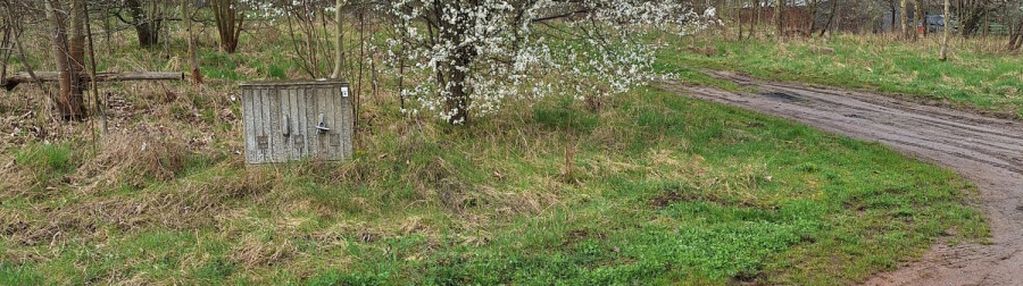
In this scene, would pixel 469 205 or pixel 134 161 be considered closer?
pixel 469 205

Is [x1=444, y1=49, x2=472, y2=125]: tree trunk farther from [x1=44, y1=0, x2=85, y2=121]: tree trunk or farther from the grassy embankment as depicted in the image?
[x1=44, y1=0, x2=85, y2=121]: tree trunk

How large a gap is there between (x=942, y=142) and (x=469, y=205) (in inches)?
262

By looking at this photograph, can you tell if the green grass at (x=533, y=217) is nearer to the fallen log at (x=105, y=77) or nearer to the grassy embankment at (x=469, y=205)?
the grassy embankment at (x=469, y=205)

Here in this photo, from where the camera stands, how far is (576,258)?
5.25 metres

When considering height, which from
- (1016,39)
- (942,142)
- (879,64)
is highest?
(1016,39)

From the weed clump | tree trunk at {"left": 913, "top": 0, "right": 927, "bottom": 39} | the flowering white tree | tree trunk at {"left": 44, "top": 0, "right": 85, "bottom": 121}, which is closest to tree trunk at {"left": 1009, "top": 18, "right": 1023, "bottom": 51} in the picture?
tree trunk at {"left": 913, "top": 0, "right": 927, "bottom": 39}

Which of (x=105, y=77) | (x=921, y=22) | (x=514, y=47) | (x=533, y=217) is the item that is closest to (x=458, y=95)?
(x=514, y=47)

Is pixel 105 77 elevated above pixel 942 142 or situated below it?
above

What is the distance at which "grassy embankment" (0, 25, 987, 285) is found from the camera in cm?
510

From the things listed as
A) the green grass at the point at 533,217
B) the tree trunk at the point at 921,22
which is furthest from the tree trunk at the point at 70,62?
the tree trunk at the point at 921,22

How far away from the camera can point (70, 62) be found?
8781 millimetres

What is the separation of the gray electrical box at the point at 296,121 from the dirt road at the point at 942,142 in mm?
5021

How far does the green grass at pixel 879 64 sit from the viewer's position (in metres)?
14.1

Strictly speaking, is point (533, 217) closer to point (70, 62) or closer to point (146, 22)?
point (70, 62)
